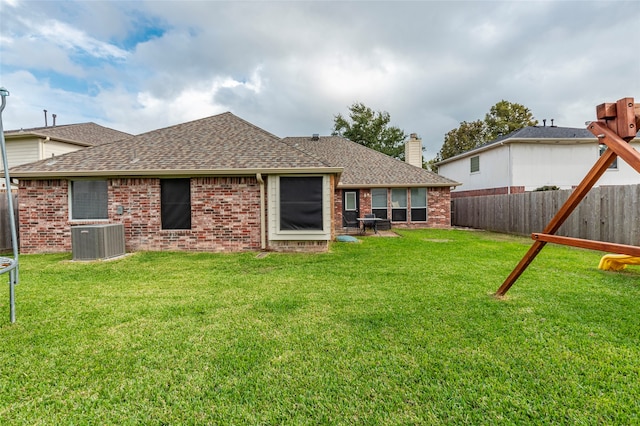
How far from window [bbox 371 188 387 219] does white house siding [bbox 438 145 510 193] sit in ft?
24.4

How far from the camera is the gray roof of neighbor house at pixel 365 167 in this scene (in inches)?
630

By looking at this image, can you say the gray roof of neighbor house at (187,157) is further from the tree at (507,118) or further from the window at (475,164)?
the tree at (507,118)

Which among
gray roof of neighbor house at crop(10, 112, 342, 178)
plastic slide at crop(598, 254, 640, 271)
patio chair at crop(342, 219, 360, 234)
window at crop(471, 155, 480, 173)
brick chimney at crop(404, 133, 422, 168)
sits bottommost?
plastic slide at crop(598, 254, 640, 271)

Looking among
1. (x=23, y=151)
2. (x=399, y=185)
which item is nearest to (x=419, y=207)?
(x=399, y=185)

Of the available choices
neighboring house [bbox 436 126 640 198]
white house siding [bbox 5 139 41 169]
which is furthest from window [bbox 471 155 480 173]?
white house siding [bbox 5 139 41 169]

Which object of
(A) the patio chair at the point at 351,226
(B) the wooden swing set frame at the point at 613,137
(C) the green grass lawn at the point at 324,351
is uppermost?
(B) the wooden swing set frame at the point at 613,137

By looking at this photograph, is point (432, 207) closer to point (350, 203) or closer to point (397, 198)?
point (397, 198)

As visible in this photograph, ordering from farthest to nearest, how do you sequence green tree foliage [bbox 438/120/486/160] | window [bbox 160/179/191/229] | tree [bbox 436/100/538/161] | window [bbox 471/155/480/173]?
green tree foliage [bbox 438/120/486/160], tree [bbox 436/100/538/161], window [bbox 471/155/480/173], window [bbox 160/179/191/229]

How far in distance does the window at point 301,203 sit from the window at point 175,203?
2890 mm

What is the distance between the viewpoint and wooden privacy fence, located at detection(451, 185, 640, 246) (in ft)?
26.5

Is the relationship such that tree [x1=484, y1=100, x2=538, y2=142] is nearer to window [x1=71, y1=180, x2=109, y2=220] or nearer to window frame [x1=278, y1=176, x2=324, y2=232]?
window frame [x1=278, y1=176, x2=324, y2=232]

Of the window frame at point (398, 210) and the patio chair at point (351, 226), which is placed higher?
the window frame at point (398, 210)

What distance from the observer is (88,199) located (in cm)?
897

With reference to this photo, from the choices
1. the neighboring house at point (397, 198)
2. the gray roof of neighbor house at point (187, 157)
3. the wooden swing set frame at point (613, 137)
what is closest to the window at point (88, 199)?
the gray roof of neighbor house at point (187, 157)
